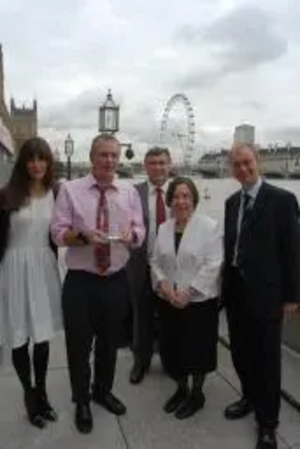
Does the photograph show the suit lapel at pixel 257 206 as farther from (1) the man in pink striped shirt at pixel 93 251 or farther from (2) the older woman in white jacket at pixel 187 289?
(1) the man in pink striped shirt at pixel 93 251

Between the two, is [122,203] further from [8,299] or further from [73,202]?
[8,299]

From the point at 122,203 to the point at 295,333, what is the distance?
2273 mm

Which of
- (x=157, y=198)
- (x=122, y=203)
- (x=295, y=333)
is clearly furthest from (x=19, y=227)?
(x=295, y=333)

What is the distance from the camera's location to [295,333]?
14.9 feet

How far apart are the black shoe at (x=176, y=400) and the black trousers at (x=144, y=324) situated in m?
0.49

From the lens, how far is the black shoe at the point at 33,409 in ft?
10.6

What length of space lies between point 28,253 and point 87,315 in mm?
525

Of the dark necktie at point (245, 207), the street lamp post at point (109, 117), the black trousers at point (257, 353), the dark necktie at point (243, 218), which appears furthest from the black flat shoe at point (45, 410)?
the street lamp post at point (109, 117)

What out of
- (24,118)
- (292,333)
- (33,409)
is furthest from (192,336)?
(24,118)

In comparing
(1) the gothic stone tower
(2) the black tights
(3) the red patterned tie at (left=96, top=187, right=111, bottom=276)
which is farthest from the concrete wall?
(1) the gothic stone tower

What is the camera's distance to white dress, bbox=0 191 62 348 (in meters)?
3.02

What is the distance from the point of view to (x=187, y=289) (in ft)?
10.7

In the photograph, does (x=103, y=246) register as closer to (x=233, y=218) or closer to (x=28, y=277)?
(x=28, y=277)

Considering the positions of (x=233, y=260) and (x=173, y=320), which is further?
(x=173, y=320)
